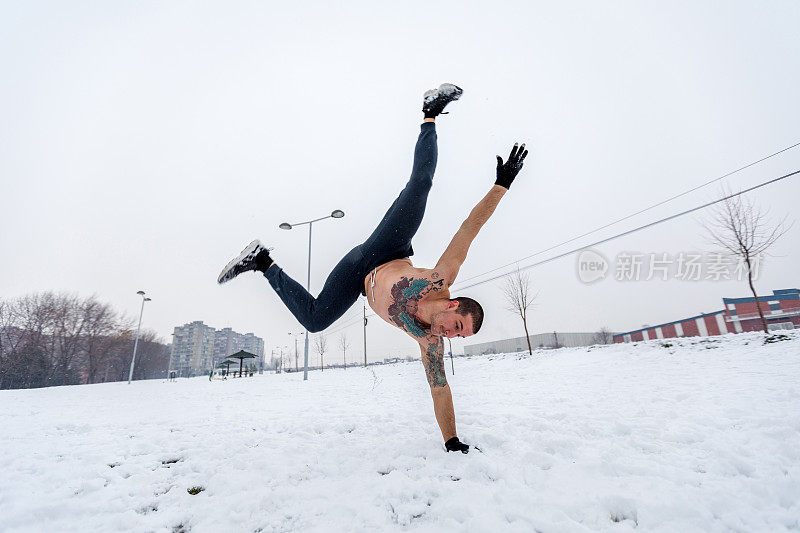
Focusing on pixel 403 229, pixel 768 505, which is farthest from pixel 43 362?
pixel 768 505

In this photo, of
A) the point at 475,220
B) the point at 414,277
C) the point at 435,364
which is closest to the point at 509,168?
the point at 475,220

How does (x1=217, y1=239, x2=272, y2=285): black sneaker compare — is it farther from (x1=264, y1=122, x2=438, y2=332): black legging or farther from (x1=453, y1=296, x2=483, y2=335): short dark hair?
(x1=453, y1=296, x2=483, y2=335): short dark hair

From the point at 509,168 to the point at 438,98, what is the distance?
1139mm

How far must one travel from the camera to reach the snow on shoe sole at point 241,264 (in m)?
3.65

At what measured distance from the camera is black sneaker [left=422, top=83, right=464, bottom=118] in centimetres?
350

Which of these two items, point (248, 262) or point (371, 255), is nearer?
point (371, 255)

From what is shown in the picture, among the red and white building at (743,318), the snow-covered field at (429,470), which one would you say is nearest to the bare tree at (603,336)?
the red and white building at (743,318)

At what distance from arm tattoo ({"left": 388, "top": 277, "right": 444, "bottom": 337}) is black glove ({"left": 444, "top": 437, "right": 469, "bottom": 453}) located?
0.95 m

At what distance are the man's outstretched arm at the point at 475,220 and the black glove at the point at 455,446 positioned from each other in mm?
1392

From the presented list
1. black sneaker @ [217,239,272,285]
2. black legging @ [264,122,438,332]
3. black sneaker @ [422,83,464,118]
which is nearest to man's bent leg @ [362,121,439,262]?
black legging @ [264,122,438,332]

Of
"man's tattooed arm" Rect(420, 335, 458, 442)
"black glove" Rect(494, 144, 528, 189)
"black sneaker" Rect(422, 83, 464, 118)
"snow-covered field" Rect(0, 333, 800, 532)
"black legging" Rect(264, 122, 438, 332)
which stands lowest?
"snow-covered field" Rect(0, 333, 800, 532)

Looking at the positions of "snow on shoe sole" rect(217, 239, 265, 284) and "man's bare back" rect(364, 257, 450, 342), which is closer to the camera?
"man's bare back" rect(364, 257, 450, 342)

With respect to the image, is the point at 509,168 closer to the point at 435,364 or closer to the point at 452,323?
the point at 452,323

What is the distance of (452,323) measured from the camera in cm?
269
